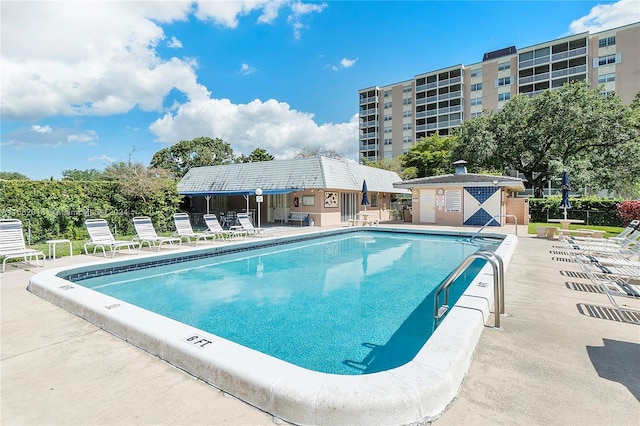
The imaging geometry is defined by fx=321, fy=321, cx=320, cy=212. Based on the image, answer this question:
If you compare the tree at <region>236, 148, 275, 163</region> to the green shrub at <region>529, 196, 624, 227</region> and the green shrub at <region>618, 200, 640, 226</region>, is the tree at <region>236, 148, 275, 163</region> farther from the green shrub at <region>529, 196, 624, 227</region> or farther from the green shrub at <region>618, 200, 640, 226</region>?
the green shrub at <region>618, 200, 640, 226</region>

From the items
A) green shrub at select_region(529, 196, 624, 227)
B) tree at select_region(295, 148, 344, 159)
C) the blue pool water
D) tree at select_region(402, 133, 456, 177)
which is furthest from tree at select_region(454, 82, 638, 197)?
the blue pool water

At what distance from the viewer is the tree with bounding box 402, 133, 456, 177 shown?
149ft

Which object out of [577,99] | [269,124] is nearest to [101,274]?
[577,99]

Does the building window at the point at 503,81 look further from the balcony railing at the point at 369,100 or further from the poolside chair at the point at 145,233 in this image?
the poolside chair at the point at 145,233

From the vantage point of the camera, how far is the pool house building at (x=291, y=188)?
22.9 meters

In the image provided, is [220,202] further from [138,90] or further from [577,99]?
[577,99]

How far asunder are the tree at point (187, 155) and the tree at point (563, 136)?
128 ft

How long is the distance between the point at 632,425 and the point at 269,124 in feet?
180

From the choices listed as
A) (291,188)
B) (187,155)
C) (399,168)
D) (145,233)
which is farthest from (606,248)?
(187,155)

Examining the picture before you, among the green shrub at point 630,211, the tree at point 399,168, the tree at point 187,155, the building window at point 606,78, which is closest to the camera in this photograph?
the green shrub at point 630,211

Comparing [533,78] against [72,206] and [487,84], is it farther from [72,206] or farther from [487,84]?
[72,206]

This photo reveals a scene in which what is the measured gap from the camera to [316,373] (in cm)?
297

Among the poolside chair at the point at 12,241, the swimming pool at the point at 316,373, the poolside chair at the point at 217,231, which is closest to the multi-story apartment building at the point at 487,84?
the poolside chair at the point at 217,231

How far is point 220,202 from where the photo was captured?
2898 centimetres
